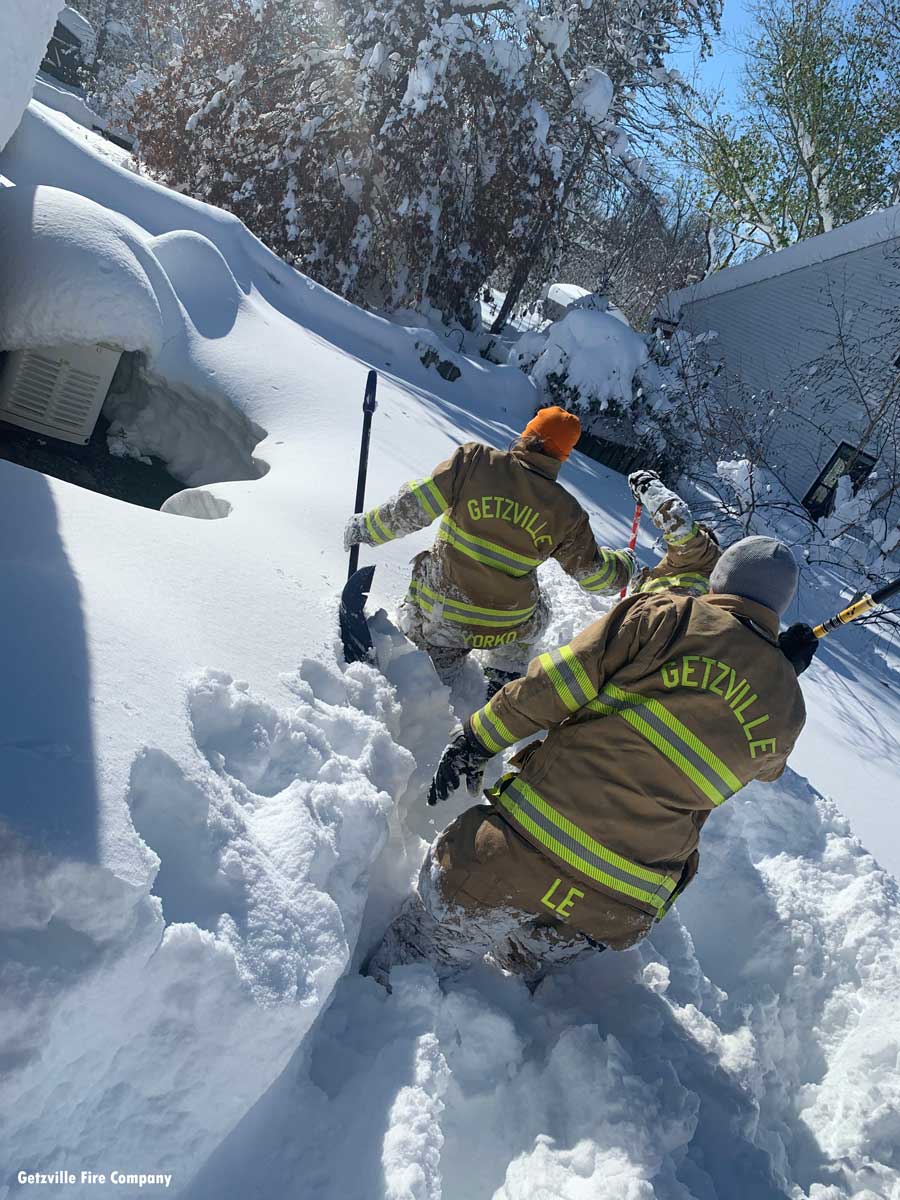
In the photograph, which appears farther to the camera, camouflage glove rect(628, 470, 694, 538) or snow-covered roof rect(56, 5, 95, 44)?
snow-covered roof rect(56, 5, 95, 44)

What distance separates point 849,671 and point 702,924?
185 inches

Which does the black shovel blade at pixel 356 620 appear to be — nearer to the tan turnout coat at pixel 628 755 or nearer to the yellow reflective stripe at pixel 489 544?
the yellow reflective stripe at pixel 489 544

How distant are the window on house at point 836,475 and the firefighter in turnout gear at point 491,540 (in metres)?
8.03

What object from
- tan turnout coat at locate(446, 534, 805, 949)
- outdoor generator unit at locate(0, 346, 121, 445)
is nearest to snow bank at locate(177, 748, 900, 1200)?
tan turnout coat at locate(446, 534, 805, 949)

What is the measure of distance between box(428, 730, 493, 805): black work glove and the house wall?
9099 mm

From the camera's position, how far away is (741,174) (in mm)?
23484

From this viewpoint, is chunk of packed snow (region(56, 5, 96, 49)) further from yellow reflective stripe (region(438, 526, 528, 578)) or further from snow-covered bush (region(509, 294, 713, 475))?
yellow reflective stripe (region(438, 526, 528, 578))

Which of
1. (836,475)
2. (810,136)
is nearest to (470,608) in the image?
(836,475)

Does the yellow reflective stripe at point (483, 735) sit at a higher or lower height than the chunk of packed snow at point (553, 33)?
lower

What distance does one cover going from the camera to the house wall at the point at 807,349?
11938 mm

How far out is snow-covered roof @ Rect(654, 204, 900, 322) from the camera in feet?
40.9

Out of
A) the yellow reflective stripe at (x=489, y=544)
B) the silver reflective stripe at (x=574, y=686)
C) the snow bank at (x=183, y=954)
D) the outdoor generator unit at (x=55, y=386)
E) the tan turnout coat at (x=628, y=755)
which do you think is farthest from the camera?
the outdoor generator unit at (x=55, y=386)

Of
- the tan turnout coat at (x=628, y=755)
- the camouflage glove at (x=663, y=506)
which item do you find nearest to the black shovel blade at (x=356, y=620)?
the tan turnout coat at (x=628, y=755)

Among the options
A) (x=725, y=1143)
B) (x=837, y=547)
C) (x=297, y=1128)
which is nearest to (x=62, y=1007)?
(x=297, y=1128)
